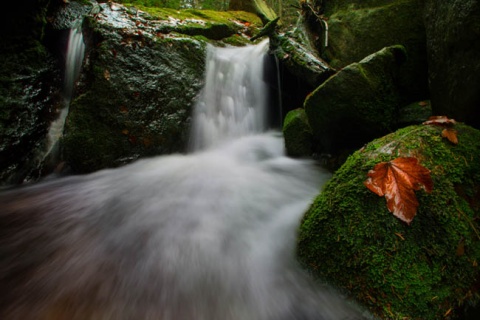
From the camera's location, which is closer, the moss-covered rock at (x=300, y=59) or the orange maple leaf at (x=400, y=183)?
the orange maple leaf at (x=400, y=183)

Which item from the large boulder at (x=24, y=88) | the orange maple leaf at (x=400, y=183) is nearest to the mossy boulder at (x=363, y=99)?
the orange maple leaf at (x=400, y=183)

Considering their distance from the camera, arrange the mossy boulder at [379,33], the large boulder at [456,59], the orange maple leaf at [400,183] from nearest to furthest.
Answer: the orange maple leaf at [400,183]
the large boulder at [456,59]
the mossy boulder at [379,33]

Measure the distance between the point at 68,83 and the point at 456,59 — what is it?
22.5ft

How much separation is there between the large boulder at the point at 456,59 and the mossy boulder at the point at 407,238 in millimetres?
692

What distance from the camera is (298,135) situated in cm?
423

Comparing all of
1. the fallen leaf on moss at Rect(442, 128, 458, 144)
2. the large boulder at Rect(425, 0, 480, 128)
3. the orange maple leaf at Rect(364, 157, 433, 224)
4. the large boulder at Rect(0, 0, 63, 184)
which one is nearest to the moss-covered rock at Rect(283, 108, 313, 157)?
the large boulder at Rect(425, 0, 480, 128)

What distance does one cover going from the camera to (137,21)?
16.7 ft

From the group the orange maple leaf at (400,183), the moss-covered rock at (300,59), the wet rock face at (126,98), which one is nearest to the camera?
the orange maple leaf at (400,183)

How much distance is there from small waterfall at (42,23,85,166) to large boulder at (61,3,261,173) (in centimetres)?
60

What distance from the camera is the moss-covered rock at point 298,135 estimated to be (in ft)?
13.5

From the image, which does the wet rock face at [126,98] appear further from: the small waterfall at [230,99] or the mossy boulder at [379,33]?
the mossy boulder at [379,33]

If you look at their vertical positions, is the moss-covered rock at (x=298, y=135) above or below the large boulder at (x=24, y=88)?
below

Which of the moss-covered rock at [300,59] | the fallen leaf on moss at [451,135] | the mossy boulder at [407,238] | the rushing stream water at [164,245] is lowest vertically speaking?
the rushing stream water at [164,245]

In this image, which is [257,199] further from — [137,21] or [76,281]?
[137,21]
